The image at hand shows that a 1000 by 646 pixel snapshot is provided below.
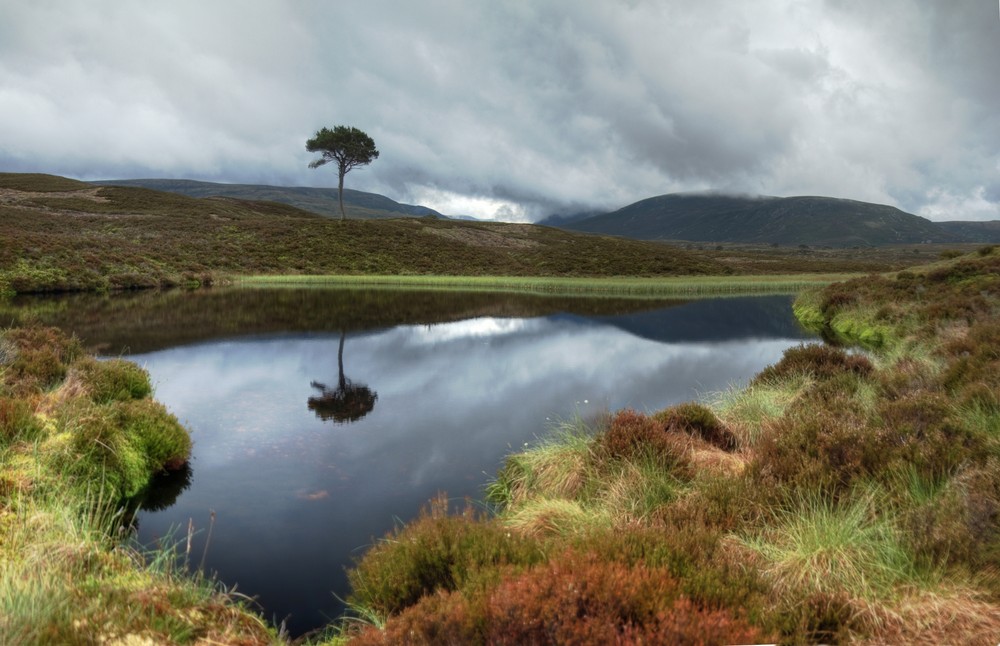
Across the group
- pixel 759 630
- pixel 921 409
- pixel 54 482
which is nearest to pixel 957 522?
pixel 759 630

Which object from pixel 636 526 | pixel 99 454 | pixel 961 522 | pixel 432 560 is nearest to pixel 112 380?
pixel 99 454

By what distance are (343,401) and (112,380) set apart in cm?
506

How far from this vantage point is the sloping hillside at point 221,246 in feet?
159

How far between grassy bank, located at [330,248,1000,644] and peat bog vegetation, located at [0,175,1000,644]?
0.08ft

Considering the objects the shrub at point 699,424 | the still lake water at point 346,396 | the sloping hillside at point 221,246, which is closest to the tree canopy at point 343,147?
the sloping hillside at point 221,246

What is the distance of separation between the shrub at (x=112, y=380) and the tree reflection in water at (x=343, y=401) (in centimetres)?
373

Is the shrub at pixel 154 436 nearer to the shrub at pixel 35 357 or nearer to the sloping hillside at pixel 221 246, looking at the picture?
the shrub at pixel 35 357

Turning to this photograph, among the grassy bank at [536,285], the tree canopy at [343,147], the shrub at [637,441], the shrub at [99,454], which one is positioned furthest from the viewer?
the tree canopy at [343,147]

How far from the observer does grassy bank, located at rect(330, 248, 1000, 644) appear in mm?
3756

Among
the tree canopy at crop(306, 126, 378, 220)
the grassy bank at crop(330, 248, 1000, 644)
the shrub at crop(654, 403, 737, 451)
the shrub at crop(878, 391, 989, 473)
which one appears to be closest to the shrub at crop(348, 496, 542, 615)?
the grassy bank at crop(330, 248, 1000, 644)

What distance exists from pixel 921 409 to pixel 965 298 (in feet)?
58.3

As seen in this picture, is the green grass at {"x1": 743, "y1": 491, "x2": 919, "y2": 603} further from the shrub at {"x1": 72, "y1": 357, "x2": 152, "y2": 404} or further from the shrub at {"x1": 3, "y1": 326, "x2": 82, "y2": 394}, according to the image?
the shrub at {"x1": 3, "y1": 326, "x2": 82, "y2": 394}

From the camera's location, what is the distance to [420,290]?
2154 inches

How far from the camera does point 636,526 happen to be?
5957 mm
